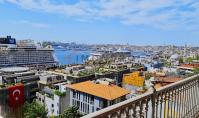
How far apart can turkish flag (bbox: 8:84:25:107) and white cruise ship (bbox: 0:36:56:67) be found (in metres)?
35.8

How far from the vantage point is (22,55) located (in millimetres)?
67750

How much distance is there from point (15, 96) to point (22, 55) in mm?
41927

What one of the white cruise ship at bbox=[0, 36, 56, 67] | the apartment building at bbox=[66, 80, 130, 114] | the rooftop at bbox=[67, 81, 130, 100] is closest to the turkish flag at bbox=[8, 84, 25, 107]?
the apartment building at bbox=[66, 80, 130, 114]

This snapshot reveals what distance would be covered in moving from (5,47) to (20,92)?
1519 inches

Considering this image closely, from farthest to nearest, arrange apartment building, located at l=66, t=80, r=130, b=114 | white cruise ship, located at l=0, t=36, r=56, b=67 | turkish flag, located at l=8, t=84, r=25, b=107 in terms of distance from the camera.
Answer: white cruise ship, located at l=0, t=36, r=56, b=67 → turkish flag, located at l=8, t=84, r=25, b=107 → apartment building, located at l=66, t=80, r=130, b=114

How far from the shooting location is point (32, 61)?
6938 centimetres

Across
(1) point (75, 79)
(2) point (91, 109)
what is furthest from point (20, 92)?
(2) point (91, 109)

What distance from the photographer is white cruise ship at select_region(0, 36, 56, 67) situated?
64438 millimetres

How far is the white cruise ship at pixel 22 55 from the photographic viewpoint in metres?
64.4

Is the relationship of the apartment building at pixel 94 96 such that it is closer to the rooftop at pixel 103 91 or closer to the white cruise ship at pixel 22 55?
the rooftop at pixel 103 91

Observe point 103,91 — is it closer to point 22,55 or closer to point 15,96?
point 15,96

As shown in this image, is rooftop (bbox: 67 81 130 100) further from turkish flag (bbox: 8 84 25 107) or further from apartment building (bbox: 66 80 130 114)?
turkish flag (bbox: 8 84 25 107)

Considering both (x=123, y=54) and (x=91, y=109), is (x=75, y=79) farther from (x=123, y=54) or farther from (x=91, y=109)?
(x=123, y=54)

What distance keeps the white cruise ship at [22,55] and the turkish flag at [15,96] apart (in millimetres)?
35815
